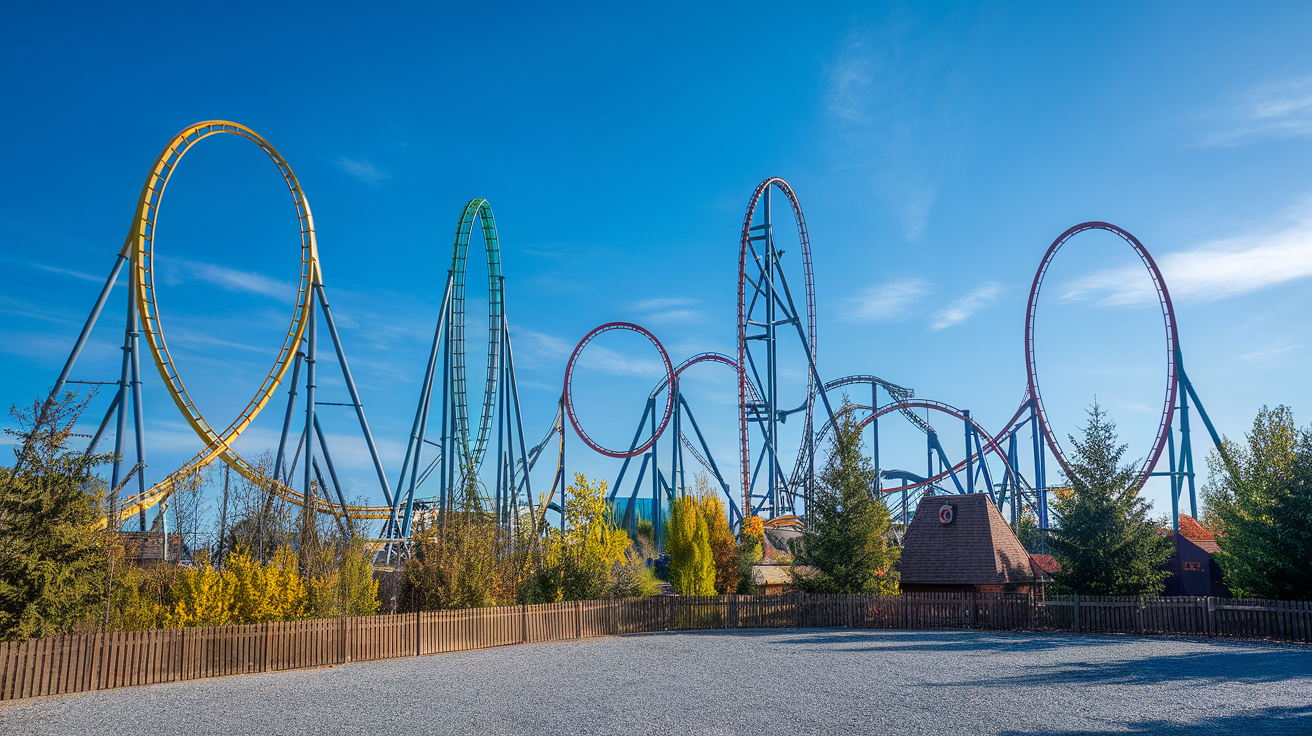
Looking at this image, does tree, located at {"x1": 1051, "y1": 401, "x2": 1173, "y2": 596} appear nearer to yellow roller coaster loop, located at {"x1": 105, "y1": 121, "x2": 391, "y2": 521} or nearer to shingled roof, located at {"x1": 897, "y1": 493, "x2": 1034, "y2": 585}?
shingled roof, located at {"x1": 897, "y1": 493, "x2": 1034, "y2": 585}

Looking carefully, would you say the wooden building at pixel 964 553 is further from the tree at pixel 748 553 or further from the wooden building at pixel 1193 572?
the tree at pixel 748 553

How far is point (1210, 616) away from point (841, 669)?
1010cm

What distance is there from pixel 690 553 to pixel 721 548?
244cm

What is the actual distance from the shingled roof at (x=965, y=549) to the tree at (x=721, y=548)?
4.86 m

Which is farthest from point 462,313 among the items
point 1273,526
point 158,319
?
point 1273,526

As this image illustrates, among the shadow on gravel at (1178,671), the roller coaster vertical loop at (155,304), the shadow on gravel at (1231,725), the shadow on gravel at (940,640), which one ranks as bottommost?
the shadow on gravel at (940,640)

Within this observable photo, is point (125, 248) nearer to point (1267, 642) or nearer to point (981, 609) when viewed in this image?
point (981, 609)

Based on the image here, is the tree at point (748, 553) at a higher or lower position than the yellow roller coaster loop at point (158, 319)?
lower

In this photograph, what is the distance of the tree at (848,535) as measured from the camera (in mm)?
23391

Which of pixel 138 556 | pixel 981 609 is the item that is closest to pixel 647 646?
pixel 981 609

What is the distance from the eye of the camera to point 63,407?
12.2 m

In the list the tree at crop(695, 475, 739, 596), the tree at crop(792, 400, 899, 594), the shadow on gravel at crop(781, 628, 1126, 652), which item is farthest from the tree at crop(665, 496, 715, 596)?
the shadow on gravel at crop(781, 628, 1126, 652)

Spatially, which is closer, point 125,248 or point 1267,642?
point 1267,642

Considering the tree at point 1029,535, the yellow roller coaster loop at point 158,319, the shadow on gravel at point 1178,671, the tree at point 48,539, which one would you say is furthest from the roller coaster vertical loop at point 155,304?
the tree at point 1029,535
